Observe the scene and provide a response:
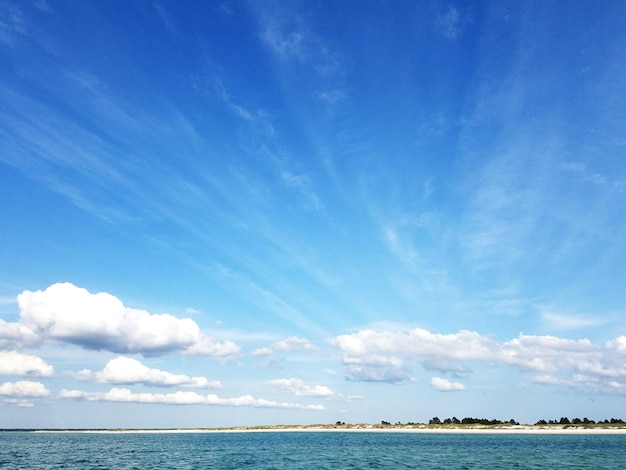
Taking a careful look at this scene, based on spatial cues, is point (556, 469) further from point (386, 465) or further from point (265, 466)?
point (265, 466)

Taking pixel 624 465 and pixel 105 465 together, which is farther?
pixel 105 465

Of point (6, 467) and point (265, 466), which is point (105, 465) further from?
point (265, 466)

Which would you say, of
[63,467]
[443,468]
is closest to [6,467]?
[63,467]

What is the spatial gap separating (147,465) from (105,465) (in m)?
5.90

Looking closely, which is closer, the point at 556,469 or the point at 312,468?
the point at 556,469

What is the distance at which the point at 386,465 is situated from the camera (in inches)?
2712

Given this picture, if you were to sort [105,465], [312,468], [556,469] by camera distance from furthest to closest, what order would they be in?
[105,465] < [312,468] < [556,469]

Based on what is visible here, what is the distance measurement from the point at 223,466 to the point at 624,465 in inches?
2179

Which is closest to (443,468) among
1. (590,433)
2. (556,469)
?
(556,469)

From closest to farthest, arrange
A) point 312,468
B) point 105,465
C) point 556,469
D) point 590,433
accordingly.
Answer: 1. point 556,469
2. point 312,468
3. point 105,465
4. point 590,433

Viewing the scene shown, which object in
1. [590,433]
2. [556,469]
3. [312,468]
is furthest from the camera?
[590,433]

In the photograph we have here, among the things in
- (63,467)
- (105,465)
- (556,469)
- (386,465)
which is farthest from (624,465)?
(63,467)

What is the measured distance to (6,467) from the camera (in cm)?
6644

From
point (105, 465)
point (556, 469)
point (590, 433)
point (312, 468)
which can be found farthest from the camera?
point (590, 433)
